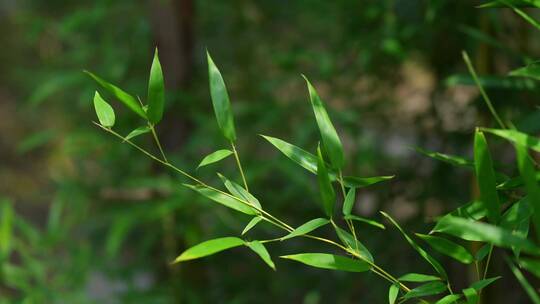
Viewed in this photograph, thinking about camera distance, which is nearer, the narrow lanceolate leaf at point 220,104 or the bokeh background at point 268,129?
the narrow lanceolate leaf at point 220,104

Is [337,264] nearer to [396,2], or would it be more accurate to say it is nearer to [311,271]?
[396,2]

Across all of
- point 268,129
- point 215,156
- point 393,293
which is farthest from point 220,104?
point 268,129

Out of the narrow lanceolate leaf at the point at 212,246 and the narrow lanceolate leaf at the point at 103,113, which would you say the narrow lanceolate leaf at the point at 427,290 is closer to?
Answer: the narrow lanceolate leaf at the point at 212,246

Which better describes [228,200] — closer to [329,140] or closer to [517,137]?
[329,140]

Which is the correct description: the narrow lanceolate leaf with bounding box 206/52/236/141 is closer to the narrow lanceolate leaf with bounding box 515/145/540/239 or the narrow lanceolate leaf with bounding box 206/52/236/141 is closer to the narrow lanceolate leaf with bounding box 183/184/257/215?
the narrow lanceolate leaf with bounding box 183/184/257/215

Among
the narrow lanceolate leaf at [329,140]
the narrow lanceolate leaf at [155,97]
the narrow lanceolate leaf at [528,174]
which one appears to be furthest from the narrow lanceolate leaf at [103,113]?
the narrow lanceolate leaf at [528,174]

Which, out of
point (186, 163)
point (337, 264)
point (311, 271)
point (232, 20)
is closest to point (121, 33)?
point (232, 20)
